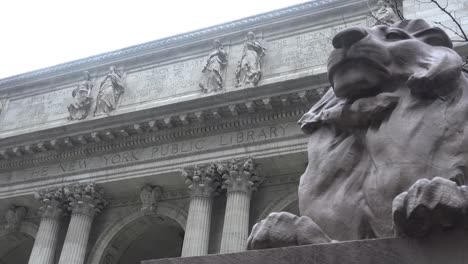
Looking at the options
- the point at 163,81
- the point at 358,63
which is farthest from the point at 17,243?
the point at 358,63

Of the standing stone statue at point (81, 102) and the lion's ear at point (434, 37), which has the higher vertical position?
the standing stone statue at point (81, 102)

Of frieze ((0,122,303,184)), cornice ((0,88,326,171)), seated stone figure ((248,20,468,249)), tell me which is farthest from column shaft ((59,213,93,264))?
seated stone figure ((248,20,468,249))

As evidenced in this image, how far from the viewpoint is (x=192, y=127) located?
1798 cm

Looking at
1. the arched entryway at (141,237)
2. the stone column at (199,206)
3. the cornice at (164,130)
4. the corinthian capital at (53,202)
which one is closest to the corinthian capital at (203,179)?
the stone column at (199,206)

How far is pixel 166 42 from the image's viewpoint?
21.4 meters

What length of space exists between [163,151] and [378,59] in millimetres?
15493

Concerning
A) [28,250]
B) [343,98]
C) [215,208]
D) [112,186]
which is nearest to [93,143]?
[112,186]

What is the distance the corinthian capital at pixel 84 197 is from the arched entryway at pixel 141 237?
1.06m

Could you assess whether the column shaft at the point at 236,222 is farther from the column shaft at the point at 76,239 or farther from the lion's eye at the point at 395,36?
the lion's eye at the point at 395,36

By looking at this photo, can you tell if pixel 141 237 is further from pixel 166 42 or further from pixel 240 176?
pixel 166 42

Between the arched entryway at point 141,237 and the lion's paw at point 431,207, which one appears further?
the arched entryway at point 141,237

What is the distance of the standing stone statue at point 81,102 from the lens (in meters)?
20.7

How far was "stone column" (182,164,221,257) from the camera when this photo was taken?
16.0m

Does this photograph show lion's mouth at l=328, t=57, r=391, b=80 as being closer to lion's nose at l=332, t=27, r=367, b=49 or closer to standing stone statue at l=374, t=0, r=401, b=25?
lion's nose at l=332, t=27, r=367, b=49
